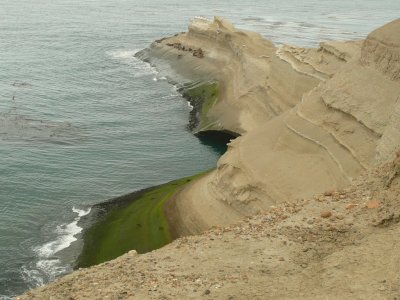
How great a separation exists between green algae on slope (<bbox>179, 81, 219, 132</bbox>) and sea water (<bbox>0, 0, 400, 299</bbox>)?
3.63 feet

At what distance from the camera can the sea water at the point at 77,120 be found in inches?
1436

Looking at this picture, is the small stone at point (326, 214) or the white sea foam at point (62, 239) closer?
the small stone at point (326, 214)

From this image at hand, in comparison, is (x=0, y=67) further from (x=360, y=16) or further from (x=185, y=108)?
(x=360, y=16)

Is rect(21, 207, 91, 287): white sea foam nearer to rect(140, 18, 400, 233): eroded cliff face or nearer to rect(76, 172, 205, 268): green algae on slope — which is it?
rect(76, 172, 205, 268): green algae on slope

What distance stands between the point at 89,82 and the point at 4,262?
42554 millimetres

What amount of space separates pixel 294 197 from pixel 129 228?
10262 millimetres

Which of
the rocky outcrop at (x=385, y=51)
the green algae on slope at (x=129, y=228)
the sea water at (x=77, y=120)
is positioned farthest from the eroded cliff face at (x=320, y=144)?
the sea water at (x=77, y=120)

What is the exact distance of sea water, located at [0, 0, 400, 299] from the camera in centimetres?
3647

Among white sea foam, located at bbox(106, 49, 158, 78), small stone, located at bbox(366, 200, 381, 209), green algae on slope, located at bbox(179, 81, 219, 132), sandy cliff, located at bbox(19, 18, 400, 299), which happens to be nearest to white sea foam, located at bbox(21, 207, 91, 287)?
sandy cliff, located at bbox(19, 18, 400, 299)

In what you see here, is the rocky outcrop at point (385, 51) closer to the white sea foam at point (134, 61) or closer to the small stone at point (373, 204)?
the small stone at point (373, 204)

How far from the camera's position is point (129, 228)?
1401 inches

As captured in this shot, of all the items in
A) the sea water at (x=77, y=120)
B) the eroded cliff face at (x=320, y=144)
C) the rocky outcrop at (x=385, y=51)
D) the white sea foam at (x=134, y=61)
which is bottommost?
the white sea foam at (x=134, y=61)

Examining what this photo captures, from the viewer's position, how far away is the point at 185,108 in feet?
207

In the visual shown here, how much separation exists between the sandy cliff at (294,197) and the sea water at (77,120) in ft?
22.1
